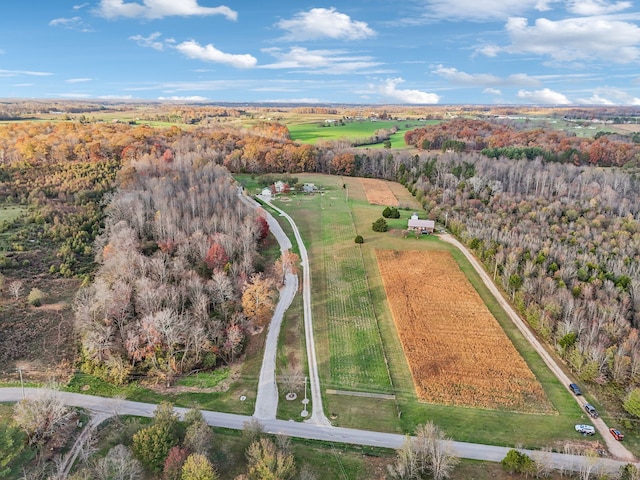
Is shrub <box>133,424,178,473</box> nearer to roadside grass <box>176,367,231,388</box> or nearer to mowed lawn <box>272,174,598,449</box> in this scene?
roadside grass <box>176,367,231,388</box>

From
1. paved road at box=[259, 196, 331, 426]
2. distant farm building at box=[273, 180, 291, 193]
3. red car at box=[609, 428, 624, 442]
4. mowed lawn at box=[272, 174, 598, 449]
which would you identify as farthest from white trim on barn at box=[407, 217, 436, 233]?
red car at box=[609, 428, 624, 442]

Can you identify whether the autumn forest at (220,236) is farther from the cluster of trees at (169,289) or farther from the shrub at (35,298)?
the shrub at (35,298)

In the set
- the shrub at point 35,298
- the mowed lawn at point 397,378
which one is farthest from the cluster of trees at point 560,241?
the shrub at point 35,298

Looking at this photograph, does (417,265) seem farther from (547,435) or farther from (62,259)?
(62,259)

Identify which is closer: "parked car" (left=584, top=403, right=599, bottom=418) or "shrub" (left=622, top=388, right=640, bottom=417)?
"shrub" (left=622, top=388, right=640, bottom=417)

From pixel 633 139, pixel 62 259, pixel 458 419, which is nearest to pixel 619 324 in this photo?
pixel 458 419

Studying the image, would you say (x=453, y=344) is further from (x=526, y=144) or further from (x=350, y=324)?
(x=526, y=144)
